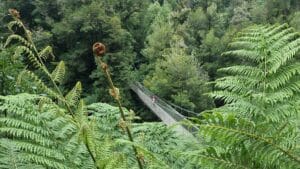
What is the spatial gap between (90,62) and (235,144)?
27.9 metres

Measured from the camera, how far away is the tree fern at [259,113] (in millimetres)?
1577

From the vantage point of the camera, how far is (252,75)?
2430 millimetres

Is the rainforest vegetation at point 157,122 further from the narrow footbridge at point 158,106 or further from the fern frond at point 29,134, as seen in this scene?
the narrow footbridge at point 158,106

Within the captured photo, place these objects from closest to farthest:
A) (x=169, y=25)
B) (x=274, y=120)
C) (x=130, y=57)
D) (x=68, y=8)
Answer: (x=274, y=120), (x=130, y=57), (x=68, y=8), (x=169, y=25)

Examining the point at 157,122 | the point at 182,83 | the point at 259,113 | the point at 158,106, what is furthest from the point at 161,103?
the point at 259,113

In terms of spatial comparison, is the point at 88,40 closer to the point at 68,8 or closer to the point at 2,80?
the point at 68,8

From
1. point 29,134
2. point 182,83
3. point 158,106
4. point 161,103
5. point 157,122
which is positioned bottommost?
point 158,106

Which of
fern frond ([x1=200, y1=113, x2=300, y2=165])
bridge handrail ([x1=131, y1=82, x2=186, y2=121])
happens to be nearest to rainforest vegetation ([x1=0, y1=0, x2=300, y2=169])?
fern frond ([x1=200, y1=113, x2=300, y2=165])

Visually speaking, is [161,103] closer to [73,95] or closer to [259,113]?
[259,113]

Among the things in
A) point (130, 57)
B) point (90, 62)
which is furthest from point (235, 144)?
point (90, 62)

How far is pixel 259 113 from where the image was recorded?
2.11 meters

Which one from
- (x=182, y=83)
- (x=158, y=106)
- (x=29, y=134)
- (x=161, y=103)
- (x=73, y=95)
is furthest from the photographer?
(x=182, y=83)

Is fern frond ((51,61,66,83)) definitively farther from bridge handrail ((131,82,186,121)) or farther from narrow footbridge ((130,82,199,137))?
bridge handrail ((131,82,186,121))

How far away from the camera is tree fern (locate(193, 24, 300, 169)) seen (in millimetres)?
1577
